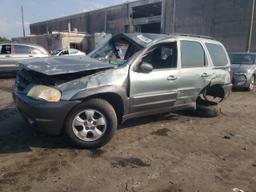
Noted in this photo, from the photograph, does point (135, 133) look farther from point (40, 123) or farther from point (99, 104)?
point (40, 123)

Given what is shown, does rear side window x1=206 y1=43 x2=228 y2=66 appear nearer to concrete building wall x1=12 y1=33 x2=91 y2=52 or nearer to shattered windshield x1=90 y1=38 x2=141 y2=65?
shattered windshield x1=90 y1=38 x2=141 y2=65

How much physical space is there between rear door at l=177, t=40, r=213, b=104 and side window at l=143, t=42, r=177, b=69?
0.17 m

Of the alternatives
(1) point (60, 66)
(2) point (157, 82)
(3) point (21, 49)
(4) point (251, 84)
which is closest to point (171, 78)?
(2) point (157, 82)

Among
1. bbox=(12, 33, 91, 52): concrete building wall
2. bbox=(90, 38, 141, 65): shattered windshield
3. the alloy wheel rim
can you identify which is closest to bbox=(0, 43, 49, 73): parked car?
bbox=(90, 38, 141, 65): shattered windshield

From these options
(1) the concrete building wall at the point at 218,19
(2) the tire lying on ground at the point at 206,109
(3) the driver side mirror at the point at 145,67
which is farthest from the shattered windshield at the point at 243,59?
(1) the concrete building wall at the point at 218,19

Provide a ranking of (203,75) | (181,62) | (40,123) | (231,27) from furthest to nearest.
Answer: (231,27) → (203,75) → (181,62) → (40,123)

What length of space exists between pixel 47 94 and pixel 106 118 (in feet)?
3.16

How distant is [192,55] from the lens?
5477 mm

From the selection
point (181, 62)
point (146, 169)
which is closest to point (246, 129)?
point (181, 62)

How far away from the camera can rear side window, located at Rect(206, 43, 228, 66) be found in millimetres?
5961

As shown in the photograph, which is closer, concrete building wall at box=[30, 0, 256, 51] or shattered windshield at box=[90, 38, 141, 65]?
shattered windshield at box=[90, 38, 141, 65]

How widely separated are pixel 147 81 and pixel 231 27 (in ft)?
73.2

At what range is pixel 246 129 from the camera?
17.8 feet

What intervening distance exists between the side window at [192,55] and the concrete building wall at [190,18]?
15.0 m
